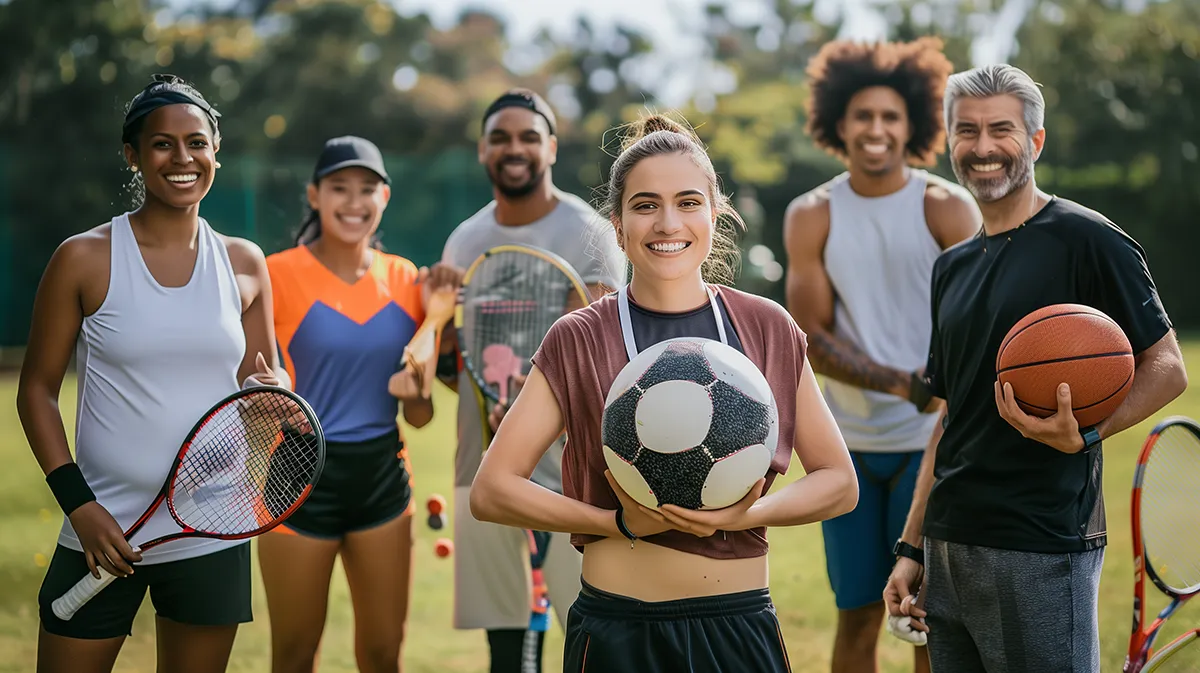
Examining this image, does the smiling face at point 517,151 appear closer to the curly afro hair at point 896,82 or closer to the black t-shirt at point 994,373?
the curly afro hair at point 896,82

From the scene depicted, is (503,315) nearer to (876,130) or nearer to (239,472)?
(239,472)

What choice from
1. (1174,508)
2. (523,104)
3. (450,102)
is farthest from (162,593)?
(450,102)

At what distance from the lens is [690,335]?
2996 millimetres

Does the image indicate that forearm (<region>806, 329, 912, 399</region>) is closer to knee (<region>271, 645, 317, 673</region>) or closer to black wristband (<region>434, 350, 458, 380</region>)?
black wristband (<region>434, 350, 458, 380</region>)

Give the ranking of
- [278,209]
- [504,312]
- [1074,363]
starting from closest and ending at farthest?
[1074,363], [504,312], [278,209]

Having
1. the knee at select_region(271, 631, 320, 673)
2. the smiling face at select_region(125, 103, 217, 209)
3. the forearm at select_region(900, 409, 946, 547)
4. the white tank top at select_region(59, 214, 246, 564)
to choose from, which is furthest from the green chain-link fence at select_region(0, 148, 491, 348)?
the forearm at select_region(900, 409, 946, 547)

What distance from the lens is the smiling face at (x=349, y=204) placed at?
491cm

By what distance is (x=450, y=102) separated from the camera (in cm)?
3834

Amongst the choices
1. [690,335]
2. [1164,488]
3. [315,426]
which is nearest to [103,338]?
[315,426]

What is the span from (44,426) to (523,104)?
2481 millimetres

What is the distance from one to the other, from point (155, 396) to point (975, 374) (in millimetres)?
2485

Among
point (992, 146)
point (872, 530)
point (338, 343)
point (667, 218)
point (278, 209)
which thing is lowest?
point (872, 530)

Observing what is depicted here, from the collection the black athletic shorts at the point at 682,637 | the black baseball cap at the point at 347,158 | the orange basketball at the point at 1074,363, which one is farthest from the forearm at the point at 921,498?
the black baseball cap at the point at 347,158

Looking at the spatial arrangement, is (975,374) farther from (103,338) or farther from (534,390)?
(103,338)
